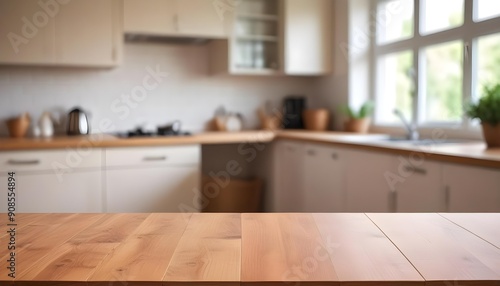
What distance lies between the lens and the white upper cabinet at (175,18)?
3.59m

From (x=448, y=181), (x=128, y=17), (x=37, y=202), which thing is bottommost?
(x=37, y=202)

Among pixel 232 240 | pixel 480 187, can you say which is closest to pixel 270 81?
pixel 480 187

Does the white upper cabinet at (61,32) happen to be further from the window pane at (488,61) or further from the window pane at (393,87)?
the window pane at (488,61)

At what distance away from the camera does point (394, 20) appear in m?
3.81

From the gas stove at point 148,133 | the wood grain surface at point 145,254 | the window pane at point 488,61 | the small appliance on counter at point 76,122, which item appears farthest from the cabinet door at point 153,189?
the wood grain surface at point 145,254

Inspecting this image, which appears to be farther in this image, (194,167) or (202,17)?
(202,17)

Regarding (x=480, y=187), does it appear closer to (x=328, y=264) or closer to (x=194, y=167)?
(x=328, y=264)

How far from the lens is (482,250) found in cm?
86

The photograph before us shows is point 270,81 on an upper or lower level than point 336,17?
lower

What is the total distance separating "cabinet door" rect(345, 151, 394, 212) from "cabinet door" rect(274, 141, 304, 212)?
0.65 m

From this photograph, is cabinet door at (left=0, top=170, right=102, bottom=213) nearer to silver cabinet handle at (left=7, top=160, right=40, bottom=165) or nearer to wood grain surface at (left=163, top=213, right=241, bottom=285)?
silver cabinet handle at (left=7, top=160, right=40, bottom=165)

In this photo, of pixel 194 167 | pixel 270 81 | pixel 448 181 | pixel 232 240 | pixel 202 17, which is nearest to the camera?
pixel 232 240

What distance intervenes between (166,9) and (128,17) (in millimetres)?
297

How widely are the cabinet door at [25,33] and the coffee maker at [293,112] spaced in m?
2.05
